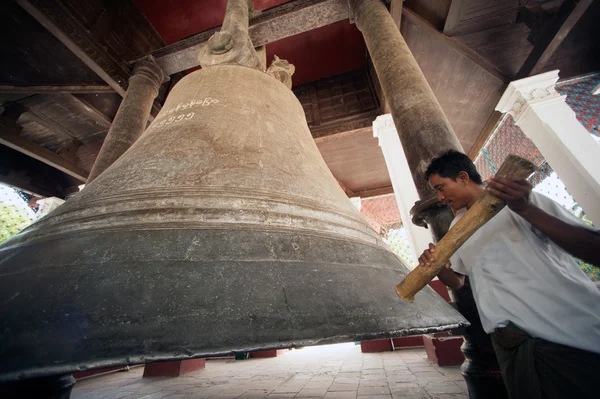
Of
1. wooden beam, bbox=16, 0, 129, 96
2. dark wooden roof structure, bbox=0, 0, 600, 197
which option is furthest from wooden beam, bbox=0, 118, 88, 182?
wooden beam, bbox=16, 0, 129, 96

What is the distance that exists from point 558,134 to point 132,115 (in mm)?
4974

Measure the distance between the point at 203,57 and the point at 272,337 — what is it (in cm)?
171

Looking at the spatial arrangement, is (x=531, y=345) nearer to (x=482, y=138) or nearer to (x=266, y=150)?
(x=266, y=150)

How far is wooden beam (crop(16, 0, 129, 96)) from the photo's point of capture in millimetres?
2551

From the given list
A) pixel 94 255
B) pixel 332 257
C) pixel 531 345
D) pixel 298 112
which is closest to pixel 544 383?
pixel 531 345

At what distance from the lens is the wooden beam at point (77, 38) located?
100 inches

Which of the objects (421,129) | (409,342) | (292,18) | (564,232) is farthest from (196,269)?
(409,342)

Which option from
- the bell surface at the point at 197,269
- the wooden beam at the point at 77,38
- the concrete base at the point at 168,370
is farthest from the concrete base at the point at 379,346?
the wooden beam at the point at 77,38

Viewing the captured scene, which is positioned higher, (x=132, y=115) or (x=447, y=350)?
(x=132, y=115)

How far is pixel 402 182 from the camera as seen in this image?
11.5 feet

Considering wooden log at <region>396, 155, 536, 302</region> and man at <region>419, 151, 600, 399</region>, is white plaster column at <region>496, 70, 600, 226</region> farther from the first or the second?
wooden log at <region>396, 155, 536, 302</region>

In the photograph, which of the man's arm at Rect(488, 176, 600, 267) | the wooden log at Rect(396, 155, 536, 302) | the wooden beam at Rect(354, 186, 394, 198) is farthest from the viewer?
the wooden beam at Rect(354, 186, 394, 198)

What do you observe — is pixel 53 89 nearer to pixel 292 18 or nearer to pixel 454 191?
pixel 292 18

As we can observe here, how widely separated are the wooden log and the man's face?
0.54 metres
